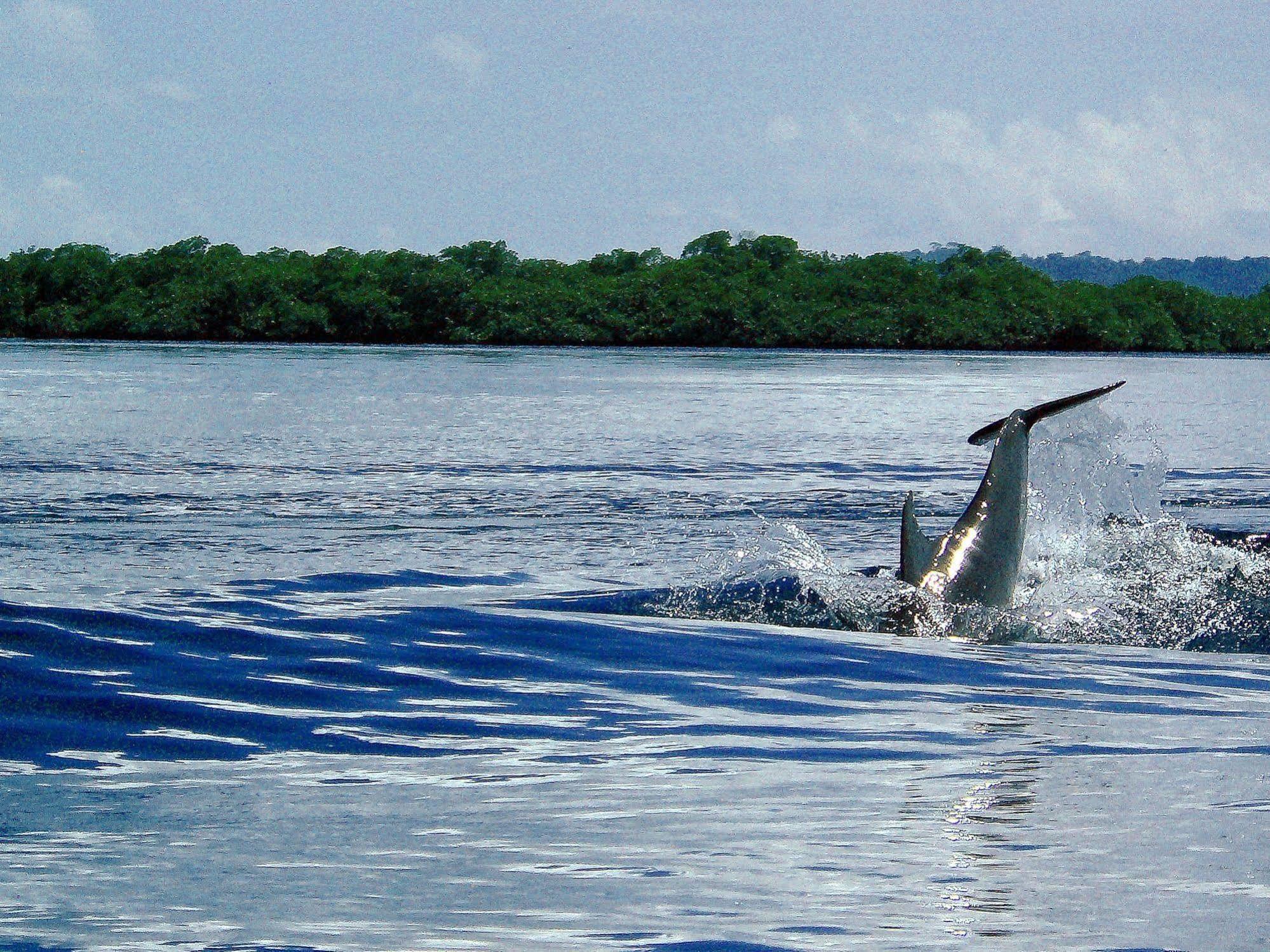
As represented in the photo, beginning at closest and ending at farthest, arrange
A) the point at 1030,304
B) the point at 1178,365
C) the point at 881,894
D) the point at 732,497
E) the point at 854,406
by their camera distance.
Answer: the point at 881,894, the point at 732,497, the point at 854,406, the point at 1178,365, the point at 1030,304

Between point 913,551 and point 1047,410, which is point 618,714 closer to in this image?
point 913,551

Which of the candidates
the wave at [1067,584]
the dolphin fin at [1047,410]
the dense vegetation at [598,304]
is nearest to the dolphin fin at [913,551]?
the wave at [1067,584]

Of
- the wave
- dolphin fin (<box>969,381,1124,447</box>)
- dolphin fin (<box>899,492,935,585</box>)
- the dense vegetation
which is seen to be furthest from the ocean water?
the dense vegetation

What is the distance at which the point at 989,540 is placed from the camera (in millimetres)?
12711

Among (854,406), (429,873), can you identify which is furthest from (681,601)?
(854,406)

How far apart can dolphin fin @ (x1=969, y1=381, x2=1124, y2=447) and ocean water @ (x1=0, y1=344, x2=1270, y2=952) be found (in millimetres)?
1280

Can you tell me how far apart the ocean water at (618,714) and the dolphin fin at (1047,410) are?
128cm

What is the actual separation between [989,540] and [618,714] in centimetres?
438

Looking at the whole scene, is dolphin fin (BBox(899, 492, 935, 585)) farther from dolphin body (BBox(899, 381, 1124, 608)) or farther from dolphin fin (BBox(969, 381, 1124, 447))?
dolphin fin (BBox(969, 381, 1124, 447))

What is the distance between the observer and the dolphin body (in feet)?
41.6

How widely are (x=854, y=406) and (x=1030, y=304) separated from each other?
10219 cm

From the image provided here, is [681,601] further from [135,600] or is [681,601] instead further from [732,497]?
[732,497]

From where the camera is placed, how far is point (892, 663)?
430 inches

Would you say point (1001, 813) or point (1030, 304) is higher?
point (1030, 304)
